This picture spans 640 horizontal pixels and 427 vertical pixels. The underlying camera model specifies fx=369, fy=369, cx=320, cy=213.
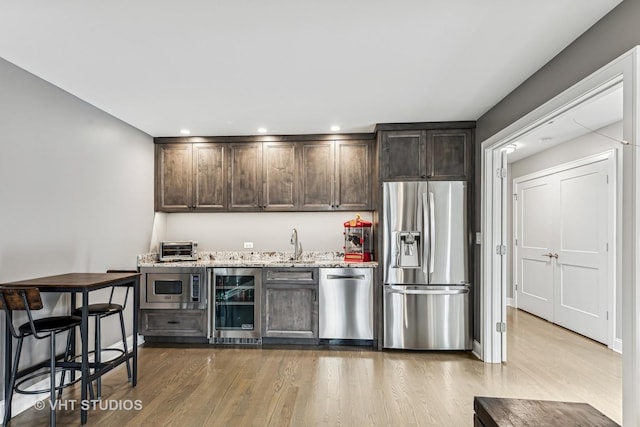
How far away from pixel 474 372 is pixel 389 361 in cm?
79

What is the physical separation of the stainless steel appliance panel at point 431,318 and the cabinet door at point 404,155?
124 centimetres

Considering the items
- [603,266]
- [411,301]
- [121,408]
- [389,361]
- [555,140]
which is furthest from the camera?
[555,140]

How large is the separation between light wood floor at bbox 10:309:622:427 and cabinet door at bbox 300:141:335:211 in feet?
5.63

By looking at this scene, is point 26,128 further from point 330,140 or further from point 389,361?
point 389,361

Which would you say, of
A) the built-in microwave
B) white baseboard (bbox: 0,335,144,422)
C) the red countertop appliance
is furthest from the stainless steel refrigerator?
white baseboard (bbox: 0,335,144,422)

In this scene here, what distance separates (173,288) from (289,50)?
3050 millimetres

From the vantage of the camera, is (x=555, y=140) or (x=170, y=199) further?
(x=555, y=140)

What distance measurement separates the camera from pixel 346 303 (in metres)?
4.13

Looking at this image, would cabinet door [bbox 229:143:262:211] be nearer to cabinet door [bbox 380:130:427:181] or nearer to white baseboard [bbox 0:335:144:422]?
cabinet door [bbox 380:130:427:181]

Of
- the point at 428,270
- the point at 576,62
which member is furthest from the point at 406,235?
the point at 576,62

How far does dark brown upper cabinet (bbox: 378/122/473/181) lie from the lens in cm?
404

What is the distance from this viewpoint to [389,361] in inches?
146

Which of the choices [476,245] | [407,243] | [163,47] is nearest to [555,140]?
[476,245]

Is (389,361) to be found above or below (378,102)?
below
